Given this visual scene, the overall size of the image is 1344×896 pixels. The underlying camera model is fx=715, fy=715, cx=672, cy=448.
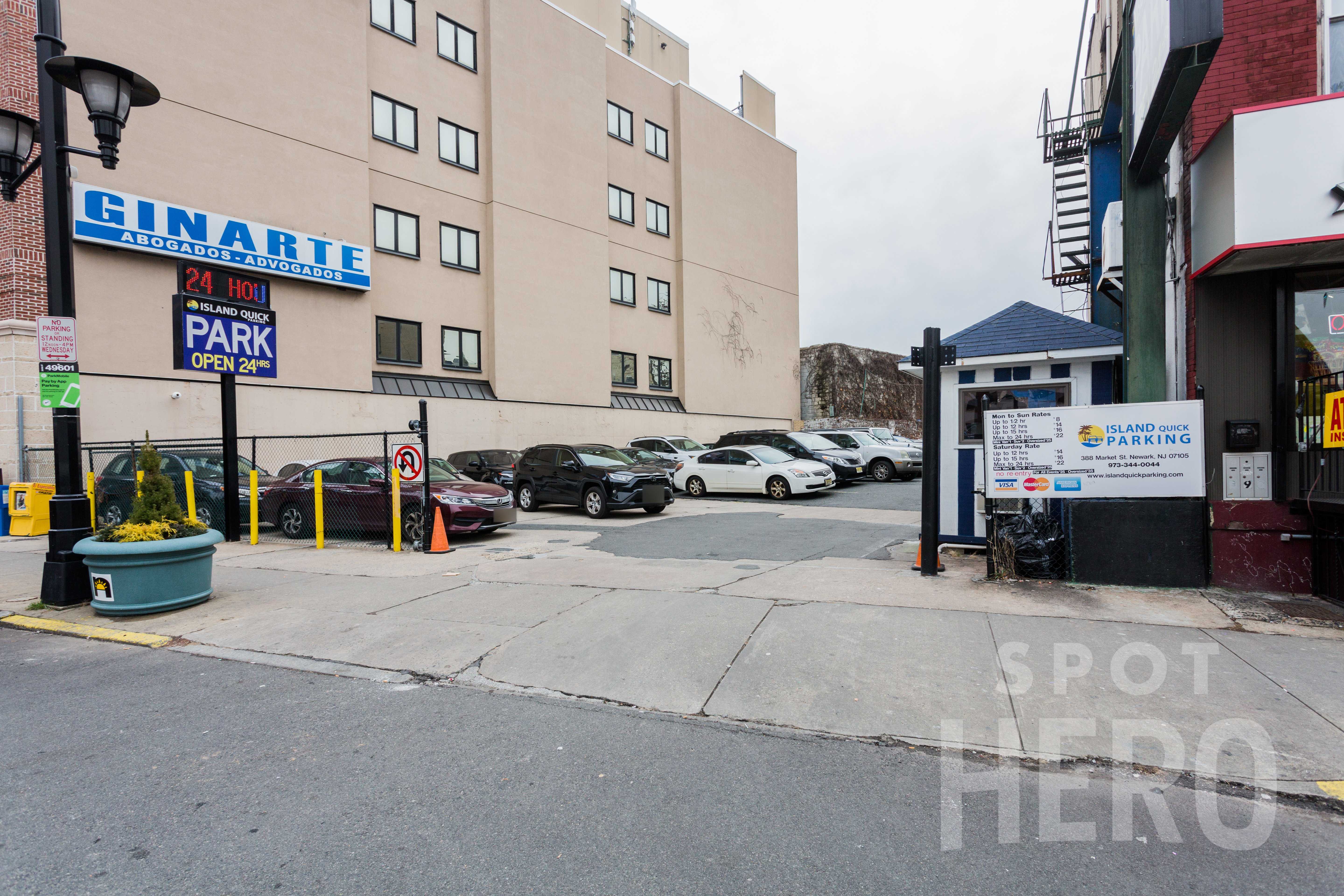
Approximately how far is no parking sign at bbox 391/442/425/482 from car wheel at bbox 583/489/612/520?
4941 mm

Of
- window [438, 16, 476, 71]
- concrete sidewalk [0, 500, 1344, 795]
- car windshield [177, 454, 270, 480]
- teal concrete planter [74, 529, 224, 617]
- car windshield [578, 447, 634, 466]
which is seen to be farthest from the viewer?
window [438, 16, 476, 71]

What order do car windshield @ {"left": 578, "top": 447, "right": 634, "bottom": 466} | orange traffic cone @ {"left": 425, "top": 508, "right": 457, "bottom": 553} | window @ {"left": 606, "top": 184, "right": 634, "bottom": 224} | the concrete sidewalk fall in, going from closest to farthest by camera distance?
the concrete sidewalk < orange traffic cone @ {"left": 425, "top": 508, "right": 457, "bottom": 553} < car windshield @ {"left": 578, "top": 447, "right": 634, "bottom": 466} < window @ {"left": 606, "top": 184, "right": 634, "bottom": 224}

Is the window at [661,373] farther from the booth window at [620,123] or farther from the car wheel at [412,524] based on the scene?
the car wheel at [412,524]

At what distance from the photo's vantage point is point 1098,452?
7578 mm

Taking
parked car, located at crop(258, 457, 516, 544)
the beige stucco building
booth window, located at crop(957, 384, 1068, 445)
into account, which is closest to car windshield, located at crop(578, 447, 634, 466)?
parked car, located at crop(258, 457, 516, 544)

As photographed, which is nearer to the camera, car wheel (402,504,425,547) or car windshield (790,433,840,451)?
car wheel (402,504,425,547)

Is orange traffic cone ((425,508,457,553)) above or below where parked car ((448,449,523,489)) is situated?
below

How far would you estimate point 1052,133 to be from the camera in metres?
18.1

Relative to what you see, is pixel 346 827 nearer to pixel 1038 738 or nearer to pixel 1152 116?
pixel 1038 738

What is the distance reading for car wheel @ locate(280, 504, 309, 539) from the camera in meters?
12.5

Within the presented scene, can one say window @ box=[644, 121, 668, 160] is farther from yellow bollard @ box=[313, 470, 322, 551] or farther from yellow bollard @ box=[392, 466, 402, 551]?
yellow bollard @ box=[392, 466, 402, 551]

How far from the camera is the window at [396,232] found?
2081 centimetres

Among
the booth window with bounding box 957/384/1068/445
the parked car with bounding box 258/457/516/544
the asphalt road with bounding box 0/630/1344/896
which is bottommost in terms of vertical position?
the asphalt road with bounding box 0/630/1344/896

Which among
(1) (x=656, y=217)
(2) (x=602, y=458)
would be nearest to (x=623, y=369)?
(1) (x=656, y=217)
